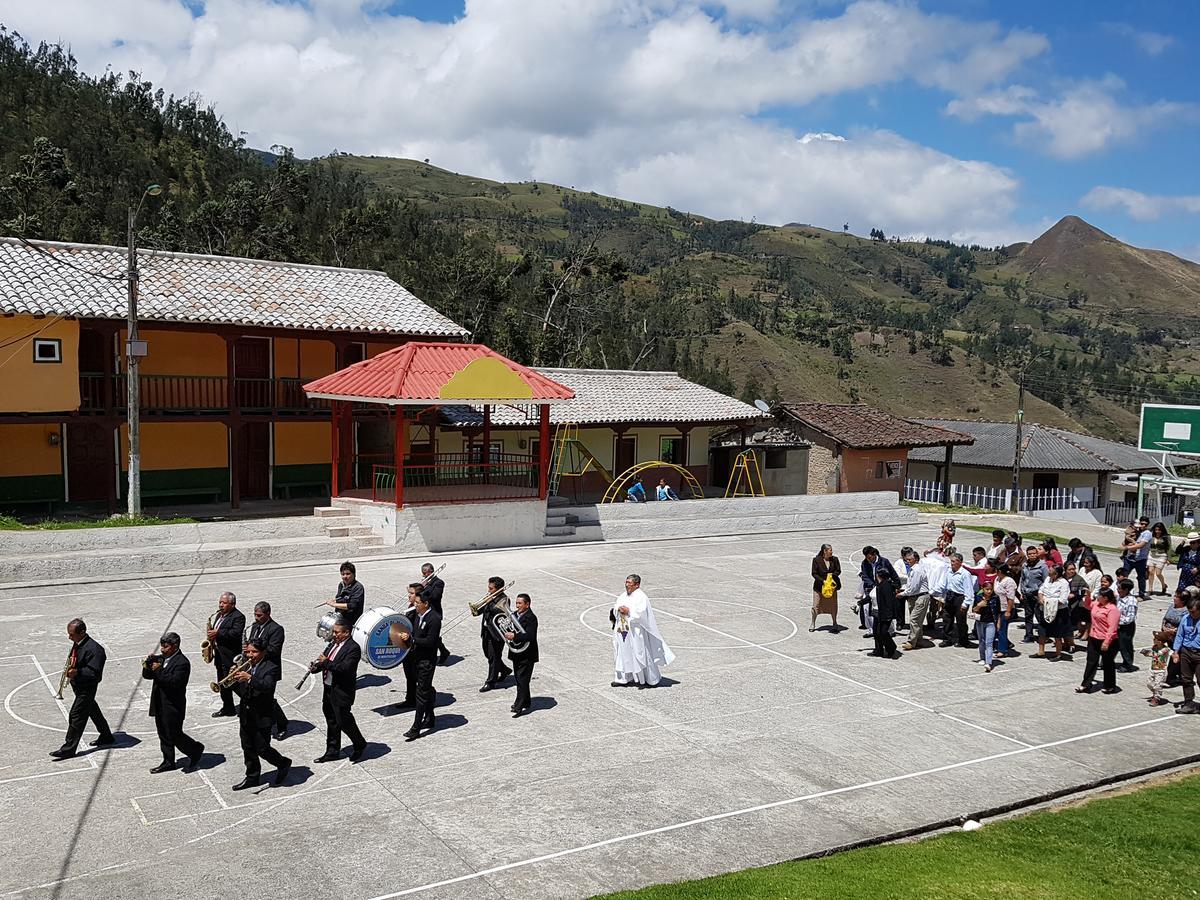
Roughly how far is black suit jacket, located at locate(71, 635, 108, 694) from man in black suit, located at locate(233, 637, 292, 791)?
164cm

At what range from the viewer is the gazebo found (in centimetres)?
2286

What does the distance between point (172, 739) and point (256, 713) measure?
1.17 m

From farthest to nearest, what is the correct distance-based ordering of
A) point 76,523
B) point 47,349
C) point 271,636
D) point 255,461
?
point 255,461
point 47,349
point 76,523
point 271,636

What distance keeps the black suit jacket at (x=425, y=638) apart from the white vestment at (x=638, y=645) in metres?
2.77

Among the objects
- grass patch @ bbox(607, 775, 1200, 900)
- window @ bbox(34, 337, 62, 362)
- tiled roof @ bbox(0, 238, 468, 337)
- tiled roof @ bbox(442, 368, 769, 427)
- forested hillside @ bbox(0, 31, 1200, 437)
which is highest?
forested hillside @ bbox(0, 31, 1200, 437)

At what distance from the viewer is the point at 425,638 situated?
38.1 feet

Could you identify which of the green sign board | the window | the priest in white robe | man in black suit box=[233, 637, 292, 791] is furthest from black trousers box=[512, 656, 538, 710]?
the green sign board

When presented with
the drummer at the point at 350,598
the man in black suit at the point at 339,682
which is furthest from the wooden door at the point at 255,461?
→ the man in black suit at the point at 339,682

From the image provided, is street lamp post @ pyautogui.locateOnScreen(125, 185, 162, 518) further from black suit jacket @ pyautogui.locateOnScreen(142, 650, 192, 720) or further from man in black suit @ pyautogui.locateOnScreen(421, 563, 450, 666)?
black suit jacket @ pyautogui.locateOnScreen(142, 650, 192, 720)

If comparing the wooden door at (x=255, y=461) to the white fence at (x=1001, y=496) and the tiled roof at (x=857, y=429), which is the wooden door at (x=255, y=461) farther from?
the white fence at (x=1001, y=496)

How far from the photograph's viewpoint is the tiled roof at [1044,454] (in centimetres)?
4747

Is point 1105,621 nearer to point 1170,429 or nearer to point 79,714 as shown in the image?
point 79,714

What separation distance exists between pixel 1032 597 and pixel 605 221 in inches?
5914

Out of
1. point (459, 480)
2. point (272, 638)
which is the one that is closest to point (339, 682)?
point (272, 638)
